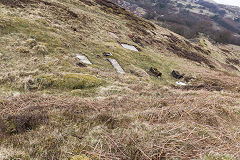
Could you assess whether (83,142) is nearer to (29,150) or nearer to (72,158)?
(72,158)

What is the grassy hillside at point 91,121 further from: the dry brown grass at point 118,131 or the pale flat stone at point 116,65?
the pale flat stone at point 116,65

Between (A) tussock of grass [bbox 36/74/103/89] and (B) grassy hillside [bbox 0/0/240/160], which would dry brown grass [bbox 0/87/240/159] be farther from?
(A) tussock of grass [bbox 36/74/103/89]

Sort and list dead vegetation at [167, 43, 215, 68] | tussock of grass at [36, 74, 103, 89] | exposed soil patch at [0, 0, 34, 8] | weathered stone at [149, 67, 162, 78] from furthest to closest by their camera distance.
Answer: dead vegetation at [167, 43, 215, 68] < exposed soil patch at [0, 0, 34, 8] < weathered stone at [149, 67, 162, 78] < tussock of grass at [36, 74, 103, 89]

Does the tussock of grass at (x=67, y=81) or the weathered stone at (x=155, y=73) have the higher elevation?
the tussock of grass at (x=67, y=81)

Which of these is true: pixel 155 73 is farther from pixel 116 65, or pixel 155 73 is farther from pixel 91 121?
pixel 91 121

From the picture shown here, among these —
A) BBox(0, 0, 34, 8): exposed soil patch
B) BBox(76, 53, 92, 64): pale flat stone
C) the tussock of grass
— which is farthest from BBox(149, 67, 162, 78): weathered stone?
BBox(0, 0, 34, 8): exposed soil patch

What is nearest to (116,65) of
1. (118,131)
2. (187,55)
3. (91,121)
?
(91,121)

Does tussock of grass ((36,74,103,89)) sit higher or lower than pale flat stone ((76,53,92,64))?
higher

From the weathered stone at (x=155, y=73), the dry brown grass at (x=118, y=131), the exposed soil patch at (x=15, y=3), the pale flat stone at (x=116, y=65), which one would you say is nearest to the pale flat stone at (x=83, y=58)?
the pale flat stone at (x=116, y=65)

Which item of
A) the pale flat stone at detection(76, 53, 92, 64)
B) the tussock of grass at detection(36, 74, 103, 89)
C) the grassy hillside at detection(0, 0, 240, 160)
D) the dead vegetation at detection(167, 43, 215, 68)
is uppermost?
the grassy hillside at detection(0, 0, 240, 160)

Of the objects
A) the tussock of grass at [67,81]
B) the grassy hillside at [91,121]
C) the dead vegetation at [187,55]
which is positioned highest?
the grassy hillside at [91,121]

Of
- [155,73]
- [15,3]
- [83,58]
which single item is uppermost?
[15,3]

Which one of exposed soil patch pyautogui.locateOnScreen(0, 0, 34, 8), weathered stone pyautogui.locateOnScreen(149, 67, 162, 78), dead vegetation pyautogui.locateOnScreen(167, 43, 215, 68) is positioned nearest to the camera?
weathered stone pyautogui.locateOnScreen(149, 67, 162, 78)

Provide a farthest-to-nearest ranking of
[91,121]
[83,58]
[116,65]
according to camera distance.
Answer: [116,65], [83,58], [91,121]
